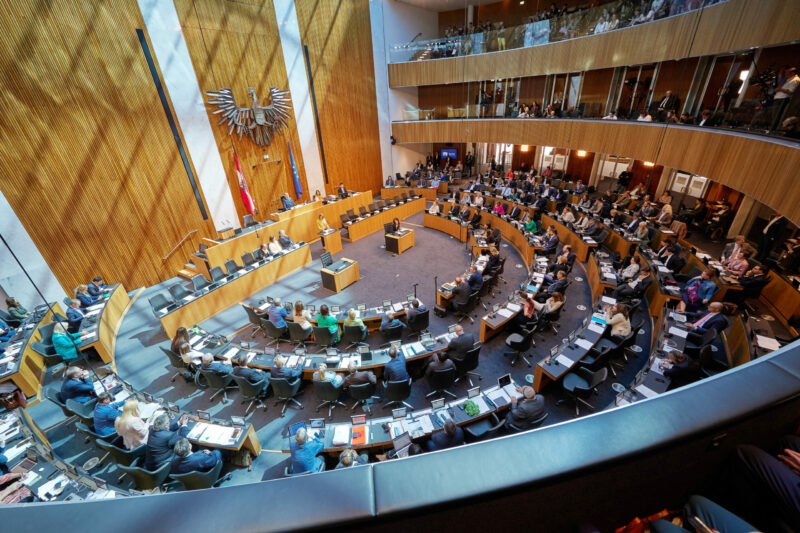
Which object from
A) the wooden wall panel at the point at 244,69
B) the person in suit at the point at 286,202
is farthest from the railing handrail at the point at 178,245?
the person in suit at the point at 286,202

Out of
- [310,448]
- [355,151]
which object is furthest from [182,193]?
[310,448]

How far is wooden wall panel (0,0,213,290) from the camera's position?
819cm

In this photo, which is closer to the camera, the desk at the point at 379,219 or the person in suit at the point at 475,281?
the person in suit at the point at 475,281

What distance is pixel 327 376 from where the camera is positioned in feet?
18.8

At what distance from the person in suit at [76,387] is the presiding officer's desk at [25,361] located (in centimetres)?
172

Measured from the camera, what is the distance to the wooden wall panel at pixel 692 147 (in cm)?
600

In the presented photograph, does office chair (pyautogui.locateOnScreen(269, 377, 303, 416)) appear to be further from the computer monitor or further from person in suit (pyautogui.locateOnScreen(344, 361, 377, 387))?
the computer monitor

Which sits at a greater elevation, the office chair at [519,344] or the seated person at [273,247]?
the seated person at [273,247]

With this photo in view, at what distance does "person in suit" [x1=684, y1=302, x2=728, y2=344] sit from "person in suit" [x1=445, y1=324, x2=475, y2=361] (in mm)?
4137

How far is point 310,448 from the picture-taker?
444 centimetres

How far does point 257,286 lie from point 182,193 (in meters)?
4.49

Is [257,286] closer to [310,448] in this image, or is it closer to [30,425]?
[30,425]

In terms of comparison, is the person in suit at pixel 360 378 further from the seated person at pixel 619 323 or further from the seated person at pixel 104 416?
the seated person at pixel 619 323

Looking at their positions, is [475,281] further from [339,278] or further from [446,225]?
[446,225]
